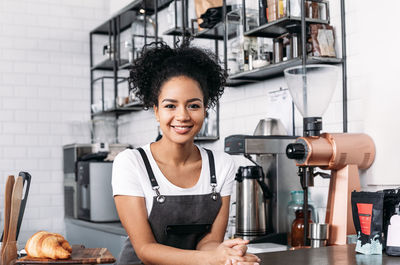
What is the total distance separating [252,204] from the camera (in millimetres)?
2727

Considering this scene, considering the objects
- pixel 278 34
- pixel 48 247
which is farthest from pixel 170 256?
pixel 278 34

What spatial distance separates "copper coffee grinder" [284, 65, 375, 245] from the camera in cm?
221

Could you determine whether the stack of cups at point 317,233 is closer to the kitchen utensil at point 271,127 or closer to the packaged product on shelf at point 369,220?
the packaged product on shelf at point 369,220

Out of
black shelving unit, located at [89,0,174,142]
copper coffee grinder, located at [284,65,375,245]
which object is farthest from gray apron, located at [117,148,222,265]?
black shelving unit, located at [89,0,174,142]

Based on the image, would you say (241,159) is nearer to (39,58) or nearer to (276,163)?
(276,163)

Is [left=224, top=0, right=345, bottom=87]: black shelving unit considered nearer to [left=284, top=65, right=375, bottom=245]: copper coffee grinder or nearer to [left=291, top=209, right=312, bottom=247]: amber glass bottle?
[left=284, top=65, right=375, bottom=245]: copper coffee grinder

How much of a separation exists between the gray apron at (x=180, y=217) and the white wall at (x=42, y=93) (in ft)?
11.8

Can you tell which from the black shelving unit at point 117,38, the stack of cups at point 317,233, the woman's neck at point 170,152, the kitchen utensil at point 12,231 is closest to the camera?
the kitchen utensil at point 12,231

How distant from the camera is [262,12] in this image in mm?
2975

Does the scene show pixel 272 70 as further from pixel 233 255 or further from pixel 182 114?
pixel 233 255

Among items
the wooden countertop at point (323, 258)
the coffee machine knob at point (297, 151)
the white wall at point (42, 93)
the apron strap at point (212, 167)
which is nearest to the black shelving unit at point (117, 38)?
the white wall at point (42, 93)

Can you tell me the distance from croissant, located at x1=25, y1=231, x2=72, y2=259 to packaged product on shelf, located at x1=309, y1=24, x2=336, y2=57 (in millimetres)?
1680

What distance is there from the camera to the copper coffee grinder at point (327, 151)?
7.27 ft

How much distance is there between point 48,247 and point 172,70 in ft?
2.26
